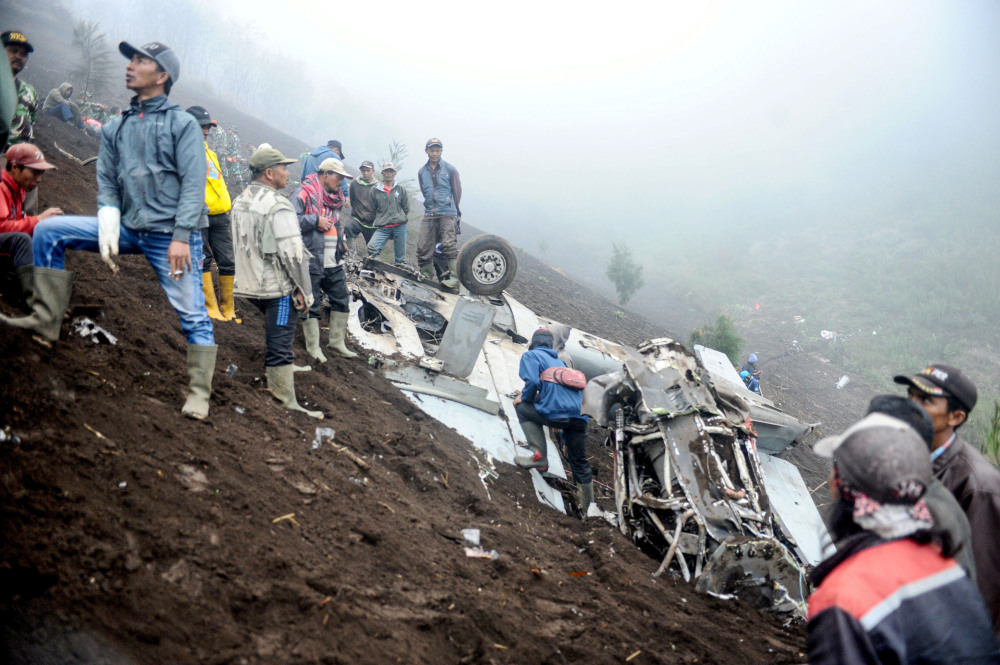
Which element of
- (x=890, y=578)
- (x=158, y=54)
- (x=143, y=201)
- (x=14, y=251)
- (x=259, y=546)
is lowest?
(x=259, y=546)

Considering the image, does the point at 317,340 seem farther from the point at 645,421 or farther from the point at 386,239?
the point at 386,239

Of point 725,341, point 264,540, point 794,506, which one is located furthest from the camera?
point 725,341

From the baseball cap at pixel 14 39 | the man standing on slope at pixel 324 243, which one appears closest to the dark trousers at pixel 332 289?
the man standing on slope at pixel 324 243

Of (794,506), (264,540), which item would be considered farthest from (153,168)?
(794,506)

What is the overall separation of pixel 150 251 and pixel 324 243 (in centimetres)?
225

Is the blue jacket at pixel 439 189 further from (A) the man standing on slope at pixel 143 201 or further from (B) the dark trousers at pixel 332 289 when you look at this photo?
(A) the man standing on slope at pixel 143 201

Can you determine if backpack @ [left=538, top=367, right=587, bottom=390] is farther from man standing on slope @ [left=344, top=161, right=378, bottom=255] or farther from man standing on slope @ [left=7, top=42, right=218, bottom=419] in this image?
man standing on slope @ [left=344, top=161, right=378, bottom=255]

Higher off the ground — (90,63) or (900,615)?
(900,615)

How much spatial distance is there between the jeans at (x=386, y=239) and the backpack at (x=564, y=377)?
412cm

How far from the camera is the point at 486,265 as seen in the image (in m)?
7.98

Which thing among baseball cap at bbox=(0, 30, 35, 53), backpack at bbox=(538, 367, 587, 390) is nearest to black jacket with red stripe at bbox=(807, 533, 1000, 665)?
backpack at bbox=(538, 367, 587, 390)

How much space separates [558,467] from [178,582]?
423 centimetres

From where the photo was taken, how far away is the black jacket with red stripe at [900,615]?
1411mm

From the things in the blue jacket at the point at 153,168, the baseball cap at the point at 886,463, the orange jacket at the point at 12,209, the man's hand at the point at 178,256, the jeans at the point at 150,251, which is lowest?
the orange jacket at the point at 12,209
